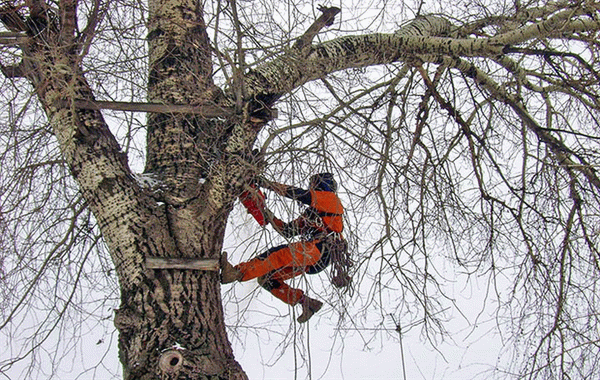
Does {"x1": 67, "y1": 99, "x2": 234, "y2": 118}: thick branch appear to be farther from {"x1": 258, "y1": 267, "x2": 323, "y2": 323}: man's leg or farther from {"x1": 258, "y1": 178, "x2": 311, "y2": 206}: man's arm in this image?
{"x1": 258, "y1": 267, "x2": 323, "y2": 323}: man's leg

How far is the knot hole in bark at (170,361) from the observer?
3270 millimetres

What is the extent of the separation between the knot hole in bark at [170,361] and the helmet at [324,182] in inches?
45.2

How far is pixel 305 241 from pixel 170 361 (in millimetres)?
1050

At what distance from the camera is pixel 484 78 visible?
196 inches

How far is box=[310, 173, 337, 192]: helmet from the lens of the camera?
366 cm

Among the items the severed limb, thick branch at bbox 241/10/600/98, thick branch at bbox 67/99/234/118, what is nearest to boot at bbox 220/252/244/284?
thick branch at bbox 67/99/234/118

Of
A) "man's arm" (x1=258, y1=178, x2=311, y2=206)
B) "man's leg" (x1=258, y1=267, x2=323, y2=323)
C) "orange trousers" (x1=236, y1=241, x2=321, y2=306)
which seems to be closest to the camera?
"man's arm" (x1=258, y1=178, x2=311, y2=206)

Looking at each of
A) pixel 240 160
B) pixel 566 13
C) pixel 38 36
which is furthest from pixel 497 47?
pixel 38 36

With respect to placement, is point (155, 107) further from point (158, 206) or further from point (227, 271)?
point (227, 271)

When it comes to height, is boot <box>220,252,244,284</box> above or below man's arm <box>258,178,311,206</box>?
below

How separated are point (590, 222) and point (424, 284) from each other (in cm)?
147

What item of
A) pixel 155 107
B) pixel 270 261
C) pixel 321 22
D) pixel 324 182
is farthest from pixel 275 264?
pixel 321 22

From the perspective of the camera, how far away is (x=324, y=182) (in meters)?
3.91

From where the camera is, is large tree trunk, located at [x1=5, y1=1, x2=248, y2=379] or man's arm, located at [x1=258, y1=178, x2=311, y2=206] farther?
man's arm, located at [x1=258, y1=178, x2=311, y2=206]
